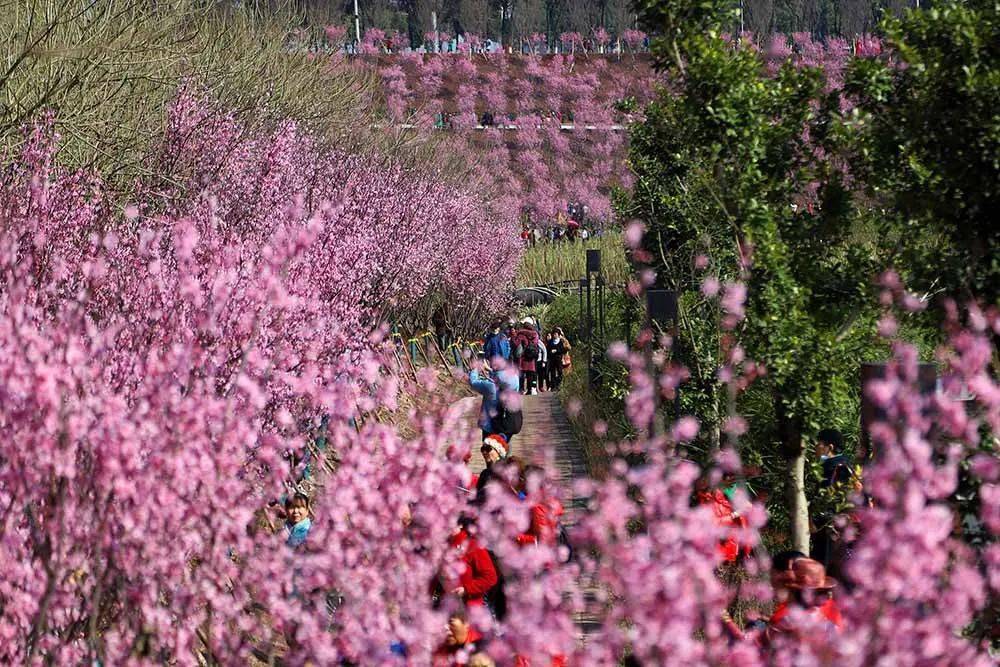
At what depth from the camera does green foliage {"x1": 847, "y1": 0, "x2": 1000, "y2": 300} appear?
7.69 meters

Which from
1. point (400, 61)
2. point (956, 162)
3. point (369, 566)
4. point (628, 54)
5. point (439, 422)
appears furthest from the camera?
point (628, 54)

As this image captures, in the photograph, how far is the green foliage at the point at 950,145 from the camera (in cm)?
769

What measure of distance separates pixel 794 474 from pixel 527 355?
17.5 meters

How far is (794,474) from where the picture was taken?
1048 cm

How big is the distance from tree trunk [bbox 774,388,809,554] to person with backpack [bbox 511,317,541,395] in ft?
54.5

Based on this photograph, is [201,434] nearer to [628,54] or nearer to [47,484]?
[47,484]

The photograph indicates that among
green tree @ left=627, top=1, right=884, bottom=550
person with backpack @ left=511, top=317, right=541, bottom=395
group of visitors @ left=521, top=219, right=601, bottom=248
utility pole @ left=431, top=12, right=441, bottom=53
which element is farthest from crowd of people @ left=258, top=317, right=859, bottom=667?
utility pole @ left=431, top=12, right=441, bottom=53

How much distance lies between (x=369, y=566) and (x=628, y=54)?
110 m

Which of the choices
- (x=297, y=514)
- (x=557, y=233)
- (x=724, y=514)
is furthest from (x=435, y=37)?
(x=724, y=514)

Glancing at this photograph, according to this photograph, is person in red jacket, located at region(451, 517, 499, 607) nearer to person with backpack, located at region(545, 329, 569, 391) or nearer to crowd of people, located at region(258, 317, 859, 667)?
crowd of people, located at region(258, 317, 859, 667)

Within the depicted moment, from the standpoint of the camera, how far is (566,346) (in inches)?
1161

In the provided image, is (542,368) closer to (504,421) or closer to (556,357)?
(556,357)

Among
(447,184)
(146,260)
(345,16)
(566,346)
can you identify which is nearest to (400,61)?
(345,16)

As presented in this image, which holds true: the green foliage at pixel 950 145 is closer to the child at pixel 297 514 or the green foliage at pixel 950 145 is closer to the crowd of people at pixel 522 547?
the crowd of people at pixel 522 547
